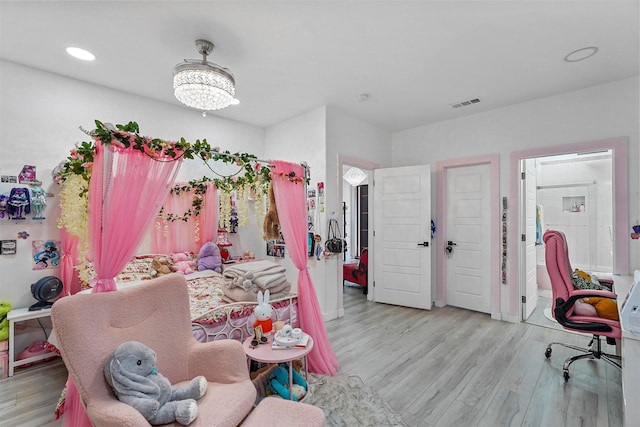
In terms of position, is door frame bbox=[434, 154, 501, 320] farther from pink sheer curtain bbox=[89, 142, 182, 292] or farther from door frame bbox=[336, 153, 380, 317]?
pink sheer curtain bbox=[89, 142, 182, 292]

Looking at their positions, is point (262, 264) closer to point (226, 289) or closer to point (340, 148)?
point (226, 289)

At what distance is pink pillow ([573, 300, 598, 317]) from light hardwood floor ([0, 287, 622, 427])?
1.82 feet

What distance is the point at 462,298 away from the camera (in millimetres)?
4422

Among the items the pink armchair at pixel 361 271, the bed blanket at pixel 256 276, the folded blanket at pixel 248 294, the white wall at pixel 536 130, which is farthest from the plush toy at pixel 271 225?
the white wall at pixel 536 130

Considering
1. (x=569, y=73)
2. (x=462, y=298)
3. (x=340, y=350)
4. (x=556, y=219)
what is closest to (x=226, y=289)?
(x=340, y=350)

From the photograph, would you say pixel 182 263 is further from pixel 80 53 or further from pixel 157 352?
pixel 80 53

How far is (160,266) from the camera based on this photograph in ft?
11.8

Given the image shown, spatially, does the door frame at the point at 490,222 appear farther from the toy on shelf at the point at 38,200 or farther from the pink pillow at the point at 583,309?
the toy on shelf at the point at 38,200

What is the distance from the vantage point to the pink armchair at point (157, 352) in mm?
1401

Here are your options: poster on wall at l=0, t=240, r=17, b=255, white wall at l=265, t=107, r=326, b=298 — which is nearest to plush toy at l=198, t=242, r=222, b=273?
white wall at l=265, t=107, r=326, b=298

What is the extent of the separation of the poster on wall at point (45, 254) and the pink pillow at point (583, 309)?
5.28 meters

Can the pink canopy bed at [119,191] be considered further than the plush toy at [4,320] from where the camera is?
No

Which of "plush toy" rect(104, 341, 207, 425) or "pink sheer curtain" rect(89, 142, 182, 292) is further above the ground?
"pink sheer curtain" rect(89, 142, 182, 292)

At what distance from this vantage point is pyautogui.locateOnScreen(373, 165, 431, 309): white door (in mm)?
4406
